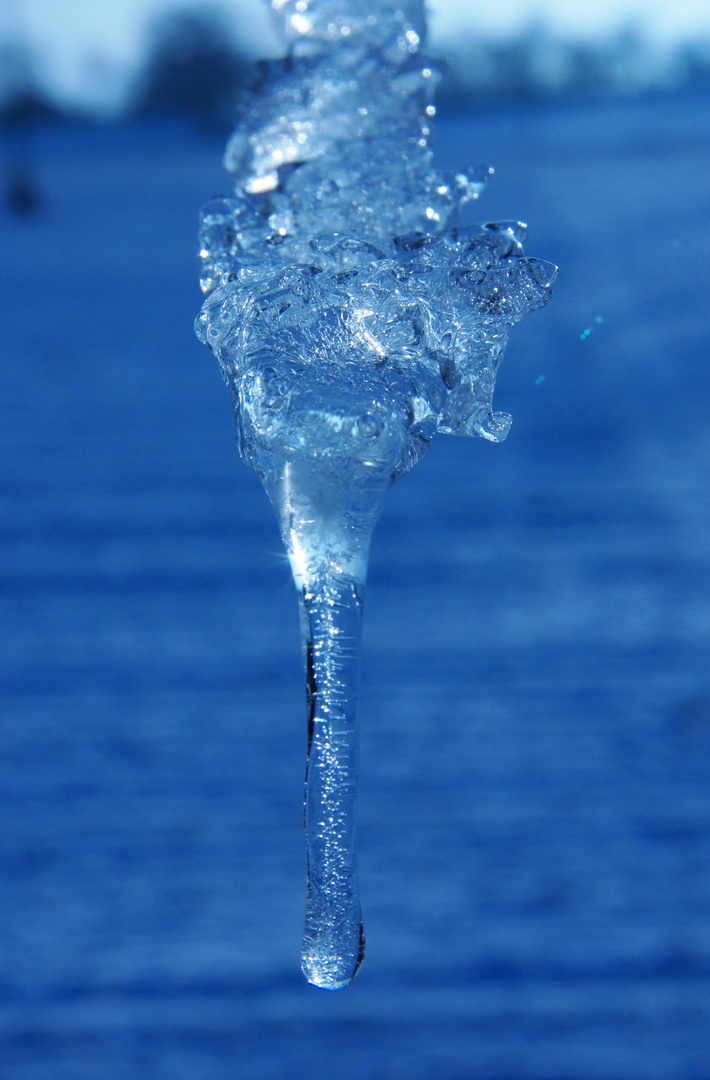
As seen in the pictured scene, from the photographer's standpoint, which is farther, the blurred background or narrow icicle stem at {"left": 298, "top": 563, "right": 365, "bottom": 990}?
the blurred background

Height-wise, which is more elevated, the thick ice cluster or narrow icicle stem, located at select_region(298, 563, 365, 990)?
the thick ice cluster

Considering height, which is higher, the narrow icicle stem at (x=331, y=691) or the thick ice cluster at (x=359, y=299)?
the thick ice cluster at (x=359, y=299)

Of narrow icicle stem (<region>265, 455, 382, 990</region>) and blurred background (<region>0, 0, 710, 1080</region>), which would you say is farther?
blurred background (<region>0, 0, 710, 1080</region>)

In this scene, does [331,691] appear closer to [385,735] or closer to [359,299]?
[359,299]

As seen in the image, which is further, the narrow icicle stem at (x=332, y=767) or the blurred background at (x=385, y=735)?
the blurred background at (x=385, y=735)
